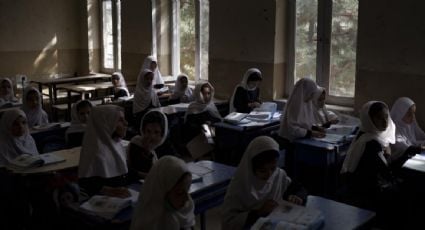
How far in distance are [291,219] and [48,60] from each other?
30.4ft

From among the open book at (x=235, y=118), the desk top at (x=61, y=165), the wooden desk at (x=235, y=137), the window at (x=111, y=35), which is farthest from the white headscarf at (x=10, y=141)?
the window at (x=111, y=35)

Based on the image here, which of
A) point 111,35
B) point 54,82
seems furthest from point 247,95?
point 111,35

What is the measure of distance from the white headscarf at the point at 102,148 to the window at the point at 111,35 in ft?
23.1

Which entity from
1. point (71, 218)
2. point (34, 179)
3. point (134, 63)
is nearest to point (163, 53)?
point (134, 63)

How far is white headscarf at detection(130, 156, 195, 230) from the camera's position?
2.31m

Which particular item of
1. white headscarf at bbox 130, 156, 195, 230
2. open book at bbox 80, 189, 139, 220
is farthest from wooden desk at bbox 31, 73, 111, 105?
white headscarf at bbox 130, 156, 195, 230

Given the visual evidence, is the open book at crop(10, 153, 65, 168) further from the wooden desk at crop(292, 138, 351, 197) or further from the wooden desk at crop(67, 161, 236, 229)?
the wooden desk at crop(292, 138, 351, 197)

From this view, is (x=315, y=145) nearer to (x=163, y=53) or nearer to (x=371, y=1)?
(x=371, y=1)

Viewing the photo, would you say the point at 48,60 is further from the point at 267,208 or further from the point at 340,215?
the point at 340,215

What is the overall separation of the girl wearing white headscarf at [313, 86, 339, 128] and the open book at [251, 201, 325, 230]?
114 inches

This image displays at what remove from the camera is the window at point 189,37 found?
333 inches

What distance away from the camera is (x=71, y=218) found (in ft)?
9.36

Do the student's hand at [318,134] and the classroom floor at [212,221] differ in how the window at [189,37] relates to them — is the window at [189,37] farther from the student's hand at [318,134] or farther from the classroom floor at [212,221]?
the classroom floor at [212,221]

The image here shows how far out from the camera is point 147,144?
366 cm
